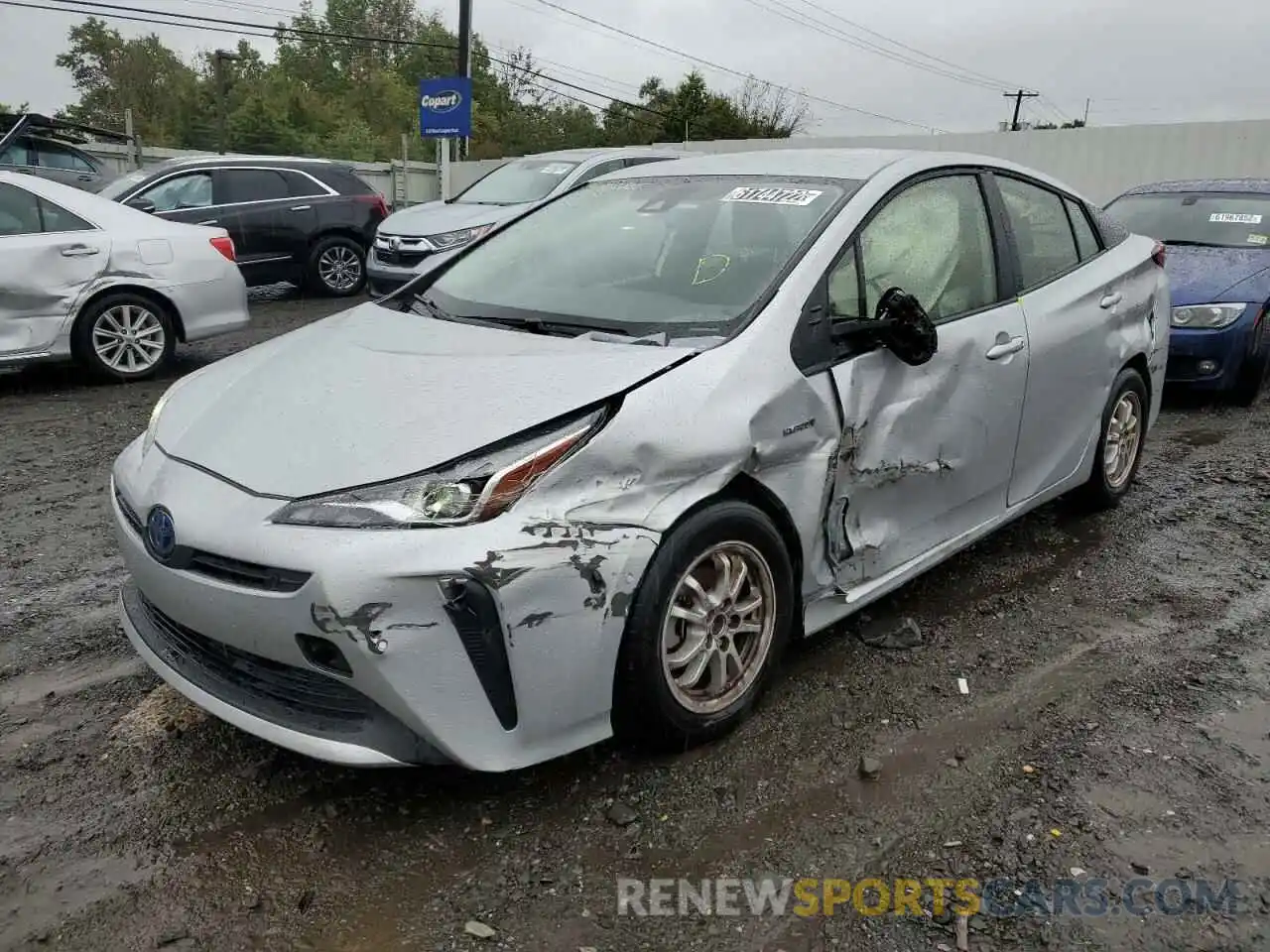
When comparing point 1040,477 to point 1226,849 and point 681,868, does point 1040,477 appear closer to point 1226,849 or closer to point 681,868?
point 1226,849

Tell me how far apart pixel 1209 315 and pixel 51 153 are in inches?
574

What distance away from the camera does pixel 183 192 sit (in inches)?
435

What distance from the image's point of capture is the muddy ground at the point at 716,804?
2.24 meters

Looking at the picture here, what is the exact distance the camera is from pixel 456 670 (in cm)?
229

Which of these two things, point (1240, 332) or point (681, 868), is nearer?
point (681, 868)

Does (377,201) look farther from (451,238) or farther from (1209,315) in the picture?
(1209,315)

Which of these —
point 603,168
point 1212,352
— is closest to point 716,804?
point 1212,352

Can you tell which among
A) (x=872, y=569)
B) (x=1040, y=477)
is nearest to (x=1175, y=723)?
(x=872, y=569)

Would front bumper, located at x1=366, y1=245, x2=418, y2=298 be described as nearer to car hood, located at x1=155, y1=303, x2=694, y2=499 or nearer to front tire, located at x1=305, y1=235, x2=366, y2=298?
front tire, located at x1=305, y1=235, x2=366, y2=298

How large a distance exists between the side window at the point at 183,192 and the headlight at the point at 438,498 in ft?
32.6

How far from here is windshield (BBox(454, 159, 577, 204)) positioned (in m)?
11.1

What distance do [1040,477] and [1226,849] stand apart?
74.4 inches

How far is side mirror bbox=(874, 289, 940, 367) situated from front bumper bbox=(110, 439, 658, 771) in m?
1.15

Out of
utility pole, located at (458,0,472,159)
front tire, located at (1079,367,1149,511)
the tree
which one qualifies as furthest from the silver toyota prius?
the tree
